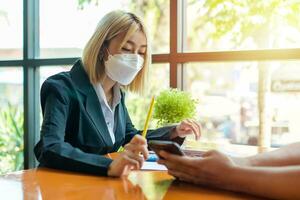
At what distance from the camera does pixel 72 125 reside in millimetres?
1482

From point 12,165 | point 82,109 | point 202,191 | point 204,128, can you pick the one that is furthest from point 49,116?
point 12,165

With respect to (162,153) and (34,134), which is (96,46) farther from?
(34,134)

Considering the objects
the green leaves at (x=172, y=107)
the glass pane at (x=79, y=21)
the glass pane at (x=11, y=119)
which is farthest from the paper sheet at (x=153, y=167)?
the glass pane at (x=11, y=119)

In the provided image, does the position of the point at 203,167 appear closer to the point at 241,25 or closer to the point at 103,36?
the point at 103,36

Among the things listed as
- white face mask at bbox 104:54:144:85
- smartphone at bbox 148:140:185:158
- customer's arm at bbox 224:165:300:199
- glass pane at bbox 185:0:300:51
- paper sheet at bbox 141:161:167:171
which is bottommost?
paper sheet at bbox 141:161:167:171

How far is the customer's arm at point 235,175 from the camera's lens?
0.85 metres

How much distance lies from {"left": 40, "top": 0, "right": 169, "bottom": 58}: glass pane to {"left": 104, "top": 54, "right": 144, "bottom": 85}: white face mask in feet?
3.06

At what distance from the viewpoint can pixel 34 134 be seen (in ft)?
10.5

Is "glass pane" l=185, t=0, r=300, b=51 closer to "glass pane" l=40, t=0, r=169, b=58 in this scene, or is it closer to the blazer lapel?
"glass pane" l=40, t=0, r=169, b=58

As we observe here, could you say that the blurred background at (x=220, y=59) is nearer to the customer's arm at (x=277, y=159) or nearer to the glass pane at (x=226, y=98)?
the glass pane at (x=226, y=98)

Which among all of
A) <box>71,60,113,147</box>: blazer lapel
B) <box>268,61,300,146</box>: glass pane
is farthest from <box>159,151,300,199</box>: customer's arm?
<box>268,61,300,146</box>: glass pane

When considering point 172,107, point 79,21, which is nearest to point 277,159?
point 172,107

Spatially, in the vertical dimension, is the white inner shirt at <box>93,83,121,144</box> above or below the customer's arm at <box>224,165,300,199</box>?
above

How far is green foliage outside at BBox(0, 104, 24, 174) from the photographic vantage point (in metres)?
3.27
